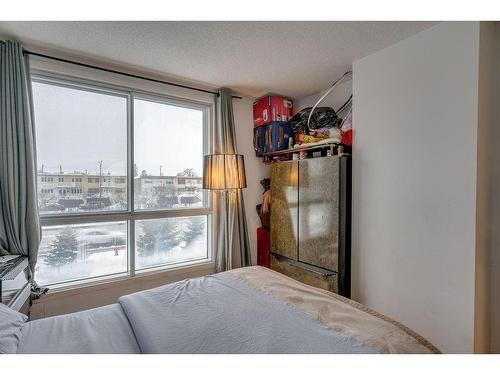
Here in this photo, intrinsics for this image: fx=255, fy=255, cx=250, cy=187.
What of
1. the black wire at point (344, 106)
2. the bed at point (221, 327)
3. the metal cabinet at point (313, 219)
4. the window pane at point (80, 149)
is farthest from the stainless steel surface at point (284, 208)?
the window pane at point (80, 149)

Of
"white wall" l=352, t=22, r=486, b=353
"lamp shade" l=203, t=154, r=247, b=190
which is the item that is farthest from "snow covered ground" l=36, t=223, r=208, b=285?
"white wall" l=352, t=22, r=486, b=353

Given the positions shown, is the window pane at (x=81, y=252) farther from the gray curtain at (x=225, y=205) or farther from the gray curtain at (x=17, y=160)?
the gray curtain at (x=225, y=205)

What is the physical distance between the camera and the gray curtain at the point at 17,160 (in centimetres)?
187

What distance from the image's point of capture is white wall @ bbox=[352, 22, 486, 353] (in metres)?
1.57

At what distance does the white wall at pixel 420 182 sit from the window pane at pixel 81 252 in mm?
2244

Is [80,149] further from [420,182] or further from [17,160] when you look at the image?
[420,182]

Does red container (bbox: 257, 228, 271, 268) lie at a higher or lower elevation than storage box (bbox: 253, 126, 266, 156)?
lower

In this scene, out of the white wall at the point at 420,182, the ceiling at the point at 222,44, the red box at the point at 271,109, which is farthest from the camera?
the red box at the point at 271,109

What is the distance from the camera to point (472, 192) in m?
1.54

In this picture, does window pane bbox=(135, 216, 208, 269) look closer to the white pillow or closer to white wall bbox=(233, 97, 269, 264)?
white wall bbox=(233, 97, 269, 264)
